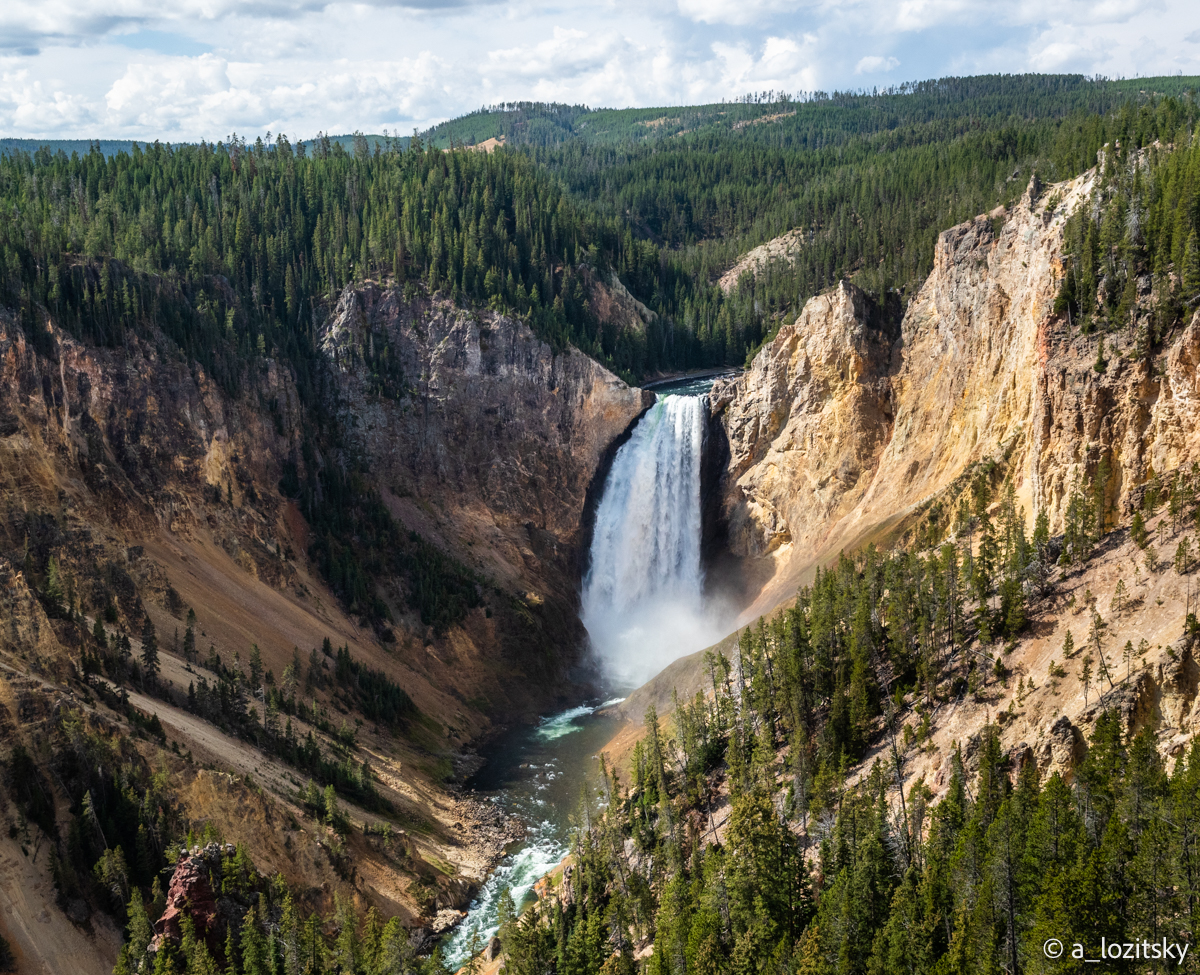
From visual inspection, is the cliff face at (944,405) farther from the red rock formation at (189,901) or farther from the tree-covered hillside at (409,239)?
the red rock formation at (189,901)

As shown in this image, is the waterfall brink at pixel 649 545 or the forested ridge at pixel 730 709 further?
the waterfall brink at pixel 649 545

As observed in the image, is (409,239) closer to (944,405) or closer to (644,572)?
(644,572)

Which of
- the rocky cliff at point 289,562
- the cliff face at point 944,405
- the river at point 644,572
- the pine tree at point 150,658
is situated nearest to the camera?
the cliff face at point 944,405

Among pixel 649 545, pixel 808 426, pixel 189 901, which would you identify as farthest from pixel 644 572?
pixel 189 901

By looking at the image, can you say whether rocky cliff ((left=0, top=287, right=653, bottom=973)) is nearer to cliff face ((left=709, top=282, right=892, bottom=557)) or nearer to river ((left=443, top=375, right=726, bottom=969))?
river ((left=443, top=375, right=726, bottom=969))

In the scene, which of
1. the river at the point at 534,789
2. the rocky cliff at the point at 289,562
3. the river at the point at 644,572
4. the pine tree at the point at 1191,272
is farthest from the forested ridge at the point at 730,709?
the river at the point at 644,572

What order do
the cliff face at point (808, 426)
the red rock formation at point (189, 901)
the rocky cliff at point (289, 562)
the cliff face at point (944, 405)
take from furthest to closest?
the cliff face at point (808, 426)
the rocky cliff at point (289, 562)
the cliff face at point (944, 405)
the red rock formation at point (189, 901)
